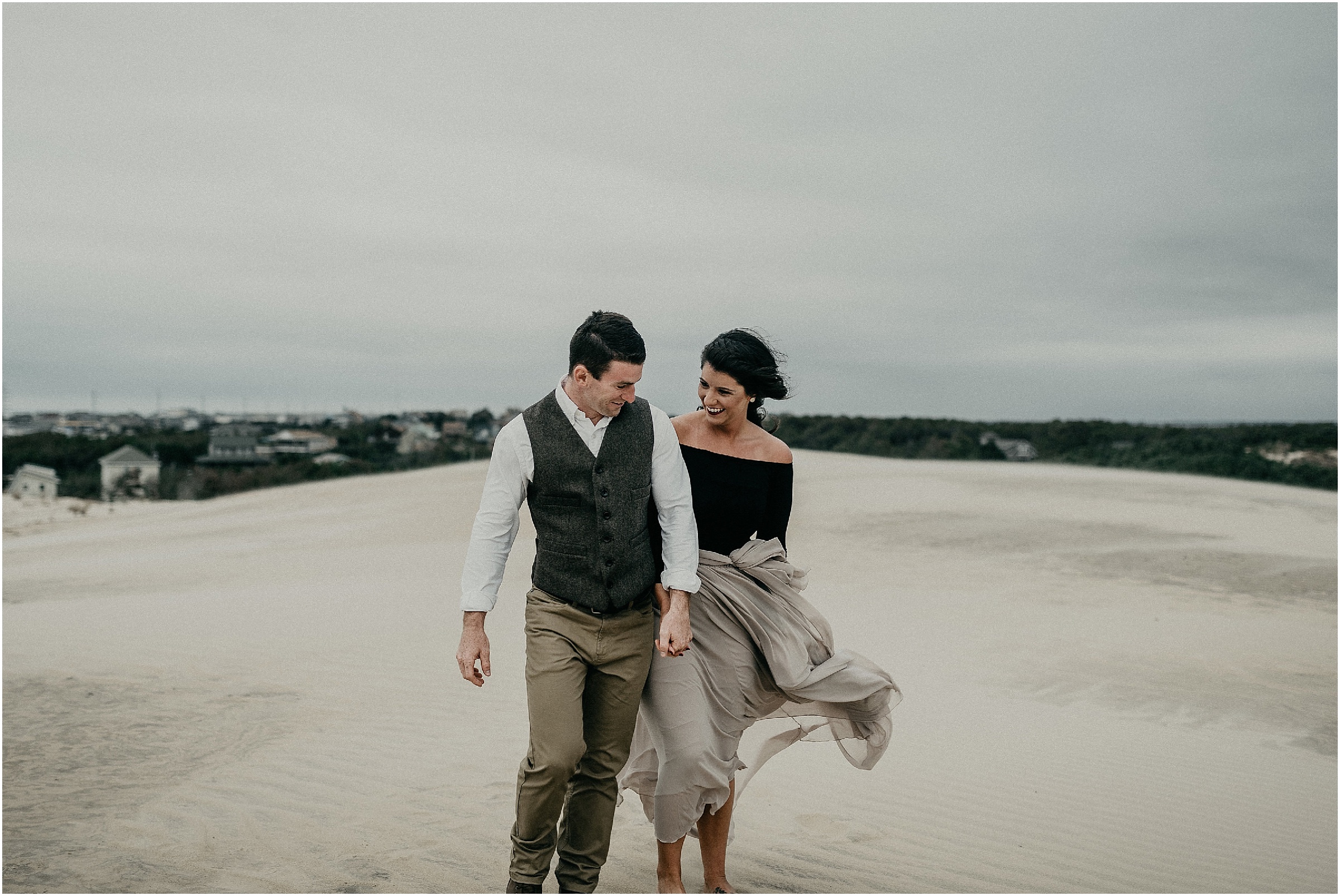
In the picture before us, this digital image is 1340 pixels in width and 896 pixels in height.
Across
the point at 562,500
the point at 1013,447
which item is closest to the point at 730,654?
the point at 562,500

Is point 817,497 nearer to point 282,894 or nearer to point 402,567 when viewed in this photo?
point 402,567

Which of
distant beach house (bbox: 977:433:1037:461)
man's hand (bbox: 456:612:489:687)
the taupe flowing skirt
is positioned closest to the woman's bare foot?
the taupe flowing skirt

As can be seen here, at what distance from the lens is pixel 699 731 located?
3.63m

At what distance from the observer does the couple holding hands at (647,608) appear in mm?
3422

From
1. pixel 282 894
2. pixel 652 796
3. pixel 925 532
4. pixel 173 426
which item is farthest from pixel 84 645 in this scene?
pixel 173 426

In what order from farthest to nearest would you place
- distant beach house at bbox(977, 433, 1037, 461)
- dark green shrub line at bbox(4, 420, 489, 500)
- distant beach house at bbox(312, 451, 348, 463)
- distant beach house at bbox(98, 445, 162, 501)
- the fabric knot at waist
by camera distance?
1. distant beach house at bbox(312, 451, 348, 463)
2. distant beach house at bbox(977, 433, 1037, 461)
3. dark green shrub line at bbox(4, 420, 489, 500)
4. distant beach house at bbox(98, 445, 162, 501)
5. the fabric knot at waist

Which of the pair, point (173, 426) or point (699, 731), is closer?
point (699, 731)

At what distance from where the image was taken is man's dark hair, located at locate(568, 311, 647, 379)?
3387 mm

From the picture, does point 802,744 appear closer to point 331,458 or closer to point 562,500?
point 562,500

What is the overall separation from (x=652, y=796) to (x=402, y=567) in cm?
1156

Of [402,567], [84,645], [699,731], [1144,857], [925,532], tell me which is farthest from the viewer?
[925,532]

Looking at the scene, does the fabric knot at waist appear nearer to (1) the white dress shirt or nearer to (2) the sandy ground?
(1) the white dress shirt

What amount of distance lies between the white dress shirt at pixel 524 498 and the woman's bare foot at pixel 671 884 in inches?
46.7

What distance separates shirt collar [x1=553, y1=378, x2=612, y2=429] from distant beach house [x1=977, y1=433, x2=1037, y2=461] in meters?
40.2
